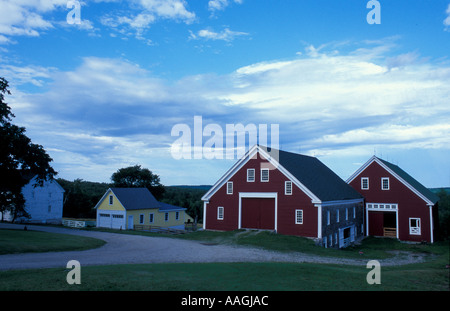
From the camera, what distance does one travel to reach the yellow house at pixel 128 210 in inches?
1969

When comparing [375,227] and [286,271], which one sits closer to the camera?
[286,271]

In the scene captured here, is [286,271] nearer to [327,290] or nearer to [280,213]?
[327,290]

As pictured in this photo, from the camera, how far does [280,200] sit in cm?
3294

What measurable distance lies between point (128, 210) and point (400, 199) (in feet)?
116

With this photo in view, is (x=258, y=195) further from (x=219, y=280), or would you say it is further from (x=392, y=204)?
(x=219, y=280)

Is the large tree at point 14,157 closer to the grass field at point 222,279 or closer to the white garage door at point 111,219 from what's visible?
the white garage door at point 111,219

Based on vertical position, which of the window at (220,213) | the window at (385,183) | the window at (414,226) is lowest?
the window at (414,226)

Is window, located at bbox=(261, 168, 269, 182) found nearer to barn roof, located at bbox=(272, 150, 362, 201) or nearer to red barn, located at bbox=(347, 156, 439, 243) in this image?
barn roof, located at bbox=(272, 150, 362, 201)

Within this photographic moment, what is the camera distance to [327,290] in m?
10.8

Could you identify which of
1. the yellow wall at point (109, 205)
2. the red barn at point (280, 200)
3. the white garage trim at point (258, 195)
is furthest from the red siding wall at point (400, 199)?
the yellow wall at point (109, 205)

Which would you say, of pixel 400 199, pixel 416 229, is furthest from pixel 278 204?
pixel 416 229
